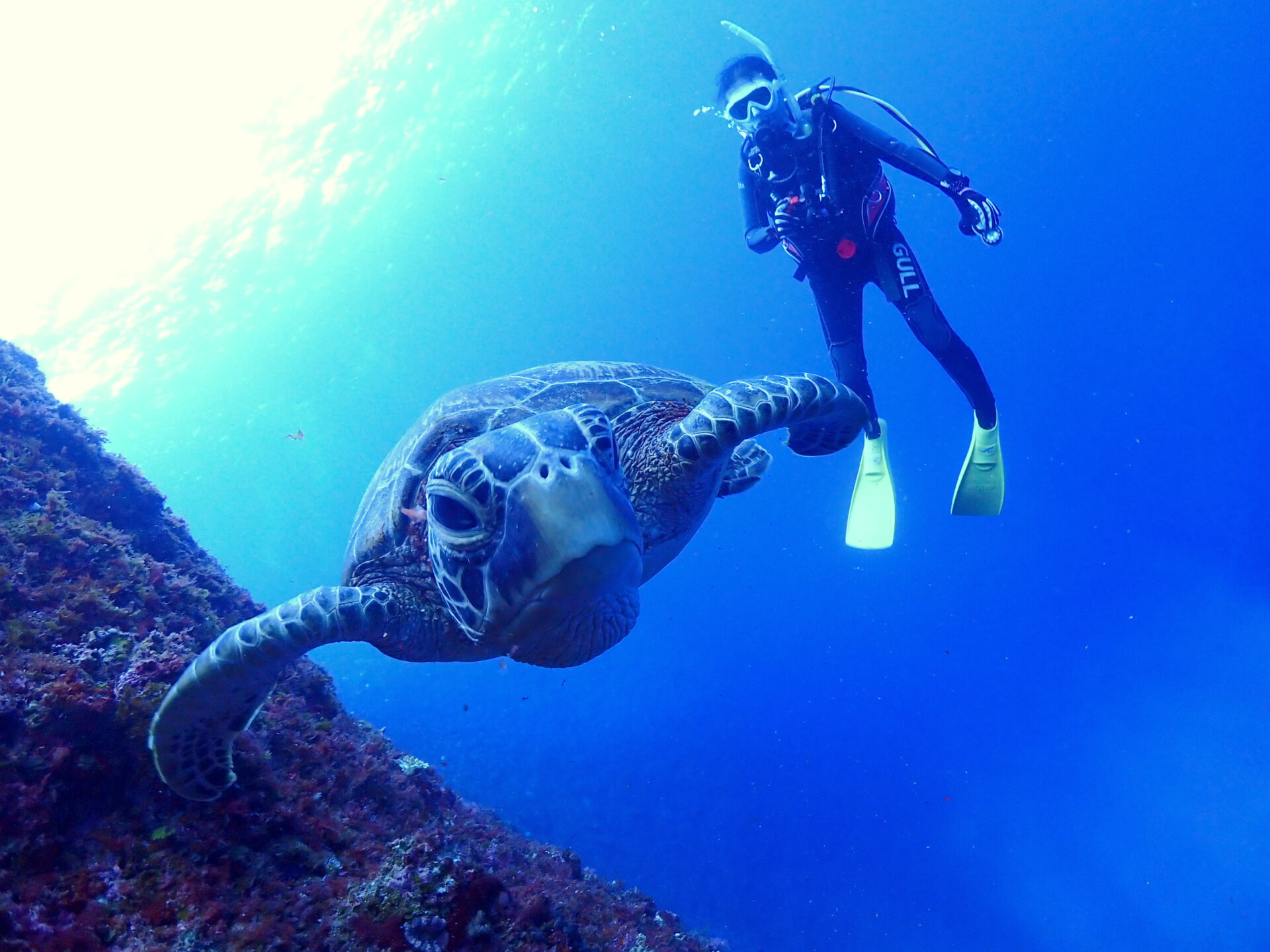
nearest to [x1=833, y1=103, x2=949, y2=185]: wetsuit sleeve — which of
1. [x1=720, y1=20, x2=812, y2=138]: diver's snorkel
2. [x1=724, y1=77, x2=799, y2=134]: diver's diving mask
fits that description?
[x1=720, y1=20, x2=812, y2=138]: diver's snorkel

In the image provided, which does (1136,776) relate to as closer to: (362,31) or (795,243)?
(795,243)

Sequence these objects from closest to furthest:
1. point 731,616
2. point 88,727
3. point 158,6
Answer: point 88,727, point 158,6, point 731,616

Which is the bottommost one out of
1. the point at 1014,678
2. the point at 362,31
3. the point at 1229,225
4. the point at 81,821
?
the point at 81,821

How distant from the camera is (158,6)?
21875 mm

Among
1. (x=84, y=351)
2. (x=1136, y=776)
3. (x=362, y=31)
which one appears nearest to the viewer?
(x=1136, y=776)

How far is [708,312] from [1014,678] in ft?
99.5

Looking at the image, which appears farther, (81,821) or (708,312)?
(708,312)

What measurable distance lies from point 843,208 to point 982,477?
3.63 metres

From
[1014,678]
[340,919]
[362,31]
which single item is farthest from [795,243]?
[362,31]

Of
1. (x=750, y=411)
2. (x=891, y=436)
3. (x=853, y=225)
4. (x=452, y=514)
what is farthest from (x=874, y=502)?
(x=891, y=436)

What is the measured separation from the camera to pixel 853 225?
673cm

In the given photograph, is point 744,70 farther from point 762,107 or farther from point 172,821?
point 172,821

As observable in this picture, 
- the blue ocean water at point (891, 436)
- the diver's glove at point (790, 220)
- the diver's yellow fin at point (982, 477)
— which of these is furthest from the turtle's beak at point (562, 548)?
the blue ocean water at point (891, 436)

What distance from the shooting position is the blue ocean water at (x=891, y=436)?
14602mm
